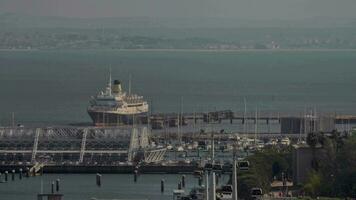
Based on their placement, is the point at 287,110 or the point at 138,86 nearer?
the point at 287,110

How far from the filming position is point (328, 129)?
257ft

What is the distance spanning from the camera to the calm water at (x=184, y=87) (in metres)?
99.2

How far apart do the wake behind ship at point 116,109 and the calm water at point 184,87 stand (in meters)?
1.18

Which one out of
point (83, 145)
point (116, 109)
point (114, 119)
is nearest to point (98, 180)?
point (83, 145)

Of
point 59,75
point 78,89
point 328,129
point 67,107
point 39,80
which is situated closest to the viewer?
point 328,129

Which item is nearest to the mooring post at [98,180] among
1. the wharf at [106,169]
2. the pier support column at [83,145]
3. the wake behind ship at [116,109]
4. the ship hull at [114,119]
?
the wharf at [106,169]

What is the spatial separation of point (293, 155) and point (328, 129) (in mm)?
23853

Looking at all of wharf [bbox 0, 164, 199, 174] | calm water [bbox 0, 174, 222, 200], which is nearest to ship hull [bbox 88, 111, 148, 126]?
wharf [bbox 0, 164, 199, 174]

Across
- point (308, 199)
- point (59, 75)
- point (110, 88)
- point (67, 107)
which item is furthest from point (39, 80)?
point (308, 199)

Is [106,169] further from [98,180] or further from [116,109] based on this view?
[116,109]

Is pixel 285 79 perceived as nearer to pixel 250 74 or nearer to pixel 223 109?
pixel 250 74

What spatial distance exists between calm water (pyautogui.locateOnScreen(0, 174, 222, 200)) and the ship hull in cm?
2280

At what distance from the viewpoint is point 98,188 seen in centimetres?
5644

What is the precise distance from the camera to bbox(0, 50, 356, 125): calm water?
9925cm
